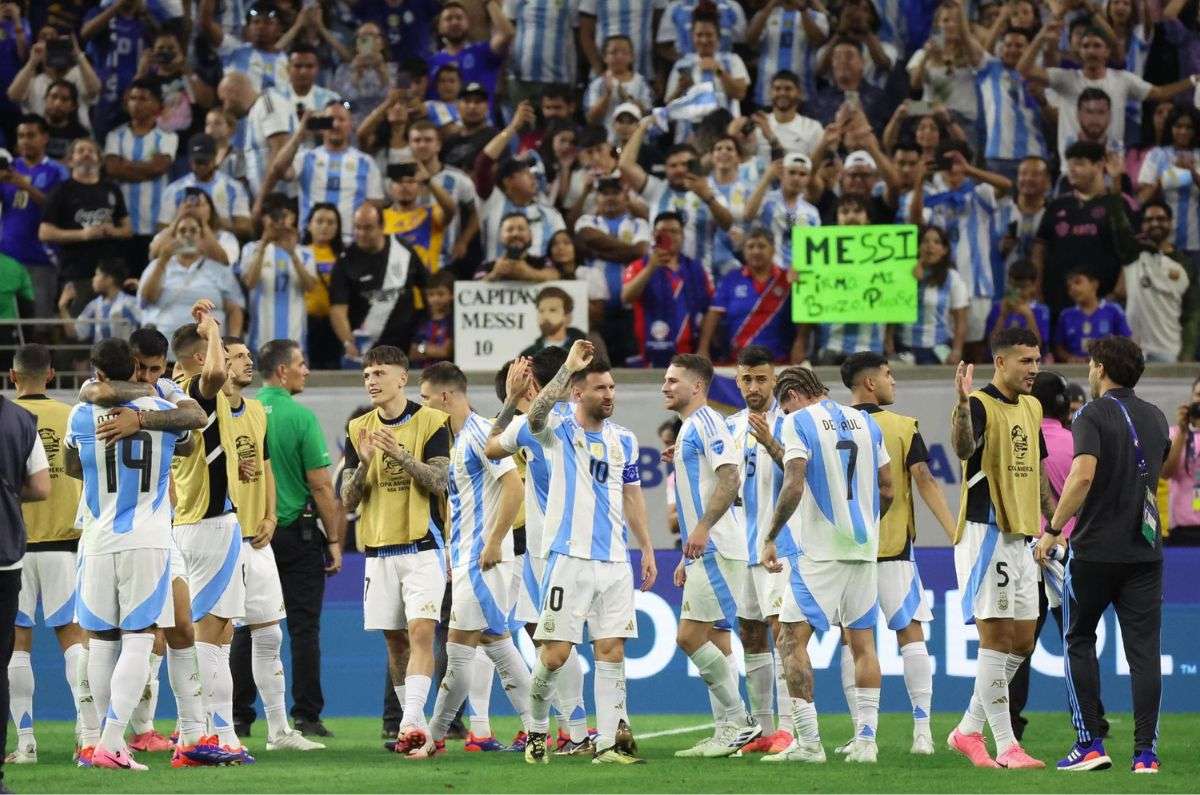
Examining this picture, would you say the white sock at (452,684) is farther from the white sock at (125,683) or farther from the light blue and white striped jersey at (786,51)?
the light blue and white striped jersey at (786,51)

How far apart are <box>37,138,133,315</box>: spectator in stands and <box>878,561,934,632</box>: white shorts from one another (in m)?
9.53

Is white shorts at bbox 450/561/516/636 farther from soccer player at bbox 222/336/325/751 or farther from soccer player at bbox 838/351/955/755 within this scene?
soccer player at bbox 838/351/955/755

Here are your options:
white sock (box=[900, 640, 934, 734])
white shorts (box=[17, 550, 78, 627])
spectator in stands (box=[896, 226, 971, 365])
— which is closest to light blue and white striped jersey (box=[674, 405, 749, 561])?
white sock (box=[900, 640, 934, 734])

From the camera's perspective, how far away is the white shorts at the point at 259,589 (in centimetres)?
1166

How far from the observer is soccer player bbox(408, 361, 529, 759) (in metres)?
10.9

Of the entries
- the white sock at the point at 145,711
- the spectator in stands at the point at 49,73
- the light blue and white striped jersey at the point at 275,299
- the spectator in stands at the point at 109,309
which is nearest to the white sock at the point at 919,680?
the white sock at the point at 145,711

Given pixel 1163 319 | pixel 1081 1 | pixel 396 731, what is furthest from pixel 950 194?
pixel 396 731

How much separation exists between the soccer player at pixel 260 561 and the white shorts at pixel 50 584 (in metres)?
1.15

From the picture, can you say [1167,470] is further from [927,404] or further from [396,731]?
[396,731]

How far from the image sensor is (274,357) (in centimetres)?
1231

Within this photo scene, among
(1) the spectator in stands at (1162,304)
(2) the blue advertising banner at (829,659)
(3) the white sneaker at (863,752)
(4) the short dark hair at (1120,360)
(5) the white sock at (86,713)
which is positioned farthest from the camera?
(1) the spectator in stands at (1162,304)

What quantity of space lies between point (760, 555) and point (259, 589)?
3236mm

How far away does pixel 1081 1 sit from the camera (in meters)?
20.1

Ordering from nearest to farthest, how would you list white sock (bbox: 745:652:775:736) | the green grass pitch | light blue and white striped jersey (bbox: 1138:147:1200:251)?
the green grass pitch < white sock (bbox: 745:652:775:736) < light blue and white striped jersey (bbox: 1138:147:1200:251)
